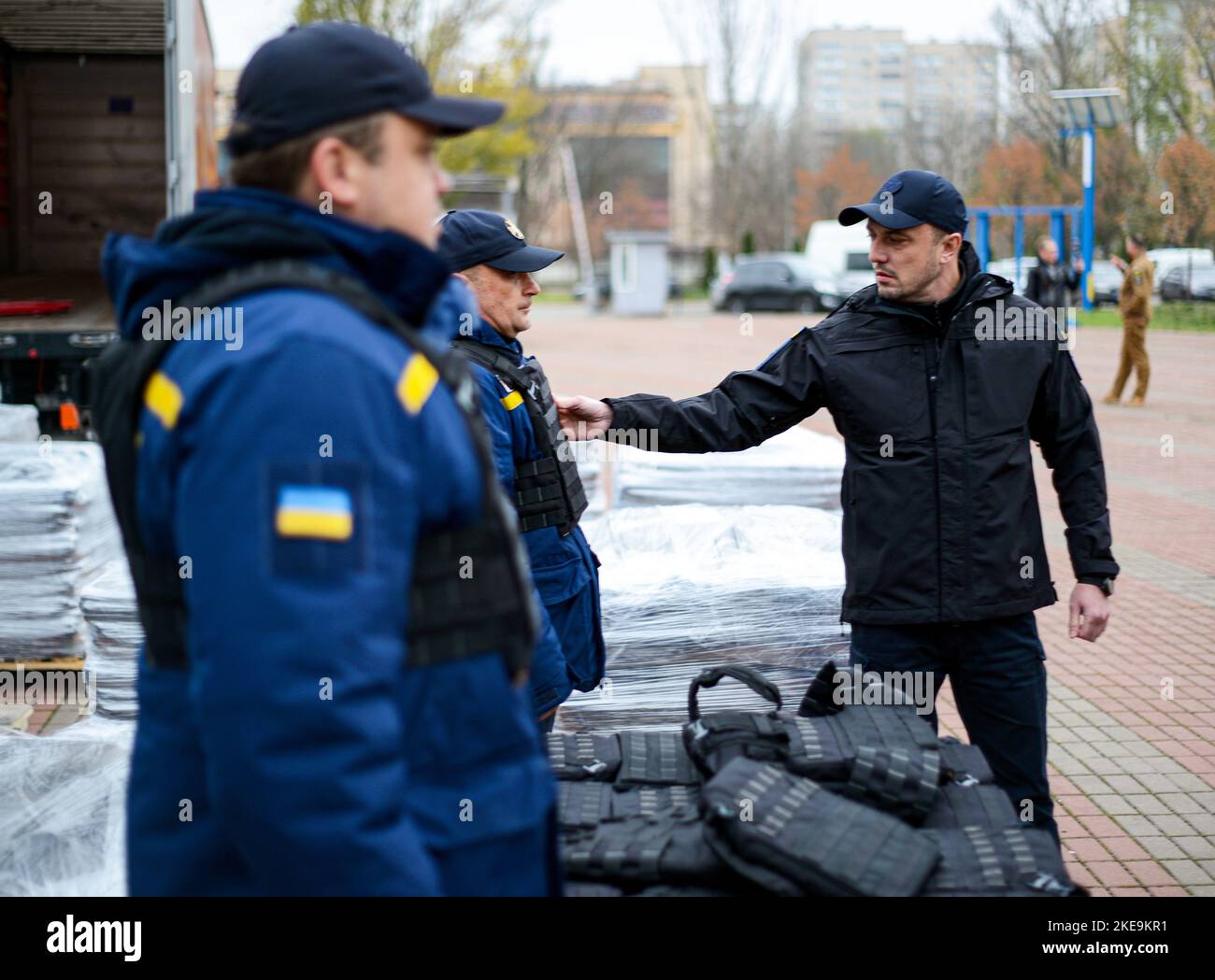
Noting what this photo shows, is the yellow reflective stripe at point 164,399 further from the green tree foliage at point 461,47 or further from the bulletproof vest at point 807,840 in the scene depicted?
the green tree foliage at point 461,47

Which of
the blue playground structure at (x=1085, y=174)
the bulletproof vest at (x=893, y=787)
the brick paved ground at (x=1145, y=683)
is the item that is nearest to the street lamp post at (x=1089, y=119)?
the blue playground structure at (x=1085, y=174)

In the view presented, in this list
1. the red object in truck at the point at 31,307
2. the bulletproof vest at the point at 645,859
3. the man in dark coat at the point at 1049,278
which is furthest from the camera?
the man in dark coat at the point at 1049,278

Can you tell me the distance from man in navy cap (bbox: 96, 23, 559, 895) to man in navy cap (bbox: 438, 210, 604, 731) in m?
1.67

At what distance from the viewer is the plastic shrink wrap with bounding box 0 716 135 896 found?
3.27 m

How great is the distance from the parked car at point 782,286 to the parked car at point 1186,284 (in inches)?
382

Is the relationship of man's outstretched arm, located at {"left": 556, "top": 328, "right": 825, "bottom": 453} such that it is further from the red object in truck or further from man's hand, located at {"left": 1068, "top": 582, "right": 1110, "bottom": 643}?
the red object in truck

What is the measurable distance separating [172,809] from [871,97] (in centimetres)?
15551

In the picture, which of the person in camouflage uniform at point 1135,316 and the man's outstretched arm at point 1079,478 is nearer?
Answer: the man's outstretched arm at point 1079,478

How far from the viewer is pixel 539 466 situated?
352 cm

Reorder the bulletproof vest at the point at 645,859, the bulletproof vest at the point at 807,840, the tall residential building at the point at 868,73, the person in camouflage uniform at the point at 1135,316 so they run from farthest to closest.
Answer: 1. the tall residential building at the point at 868,73
2. the person in camouflage uniform at the point at 1135,316
3. the bulletproof vest at the point at 645,859
4. the bulletproof vest at the point at 807,840

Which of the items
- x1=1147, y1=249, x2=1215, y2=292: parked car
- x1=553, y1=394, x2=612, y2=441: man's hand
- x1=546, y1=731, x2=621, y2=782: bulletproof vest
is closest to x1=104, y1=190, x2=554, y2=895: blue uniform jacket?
x1=546, y1=731, x2=621, y2=782: bulletproof vest

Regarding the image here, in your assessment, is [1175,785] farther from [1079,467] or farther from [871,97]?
[871,97]

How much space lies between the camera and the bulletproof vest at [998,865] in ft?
6.84

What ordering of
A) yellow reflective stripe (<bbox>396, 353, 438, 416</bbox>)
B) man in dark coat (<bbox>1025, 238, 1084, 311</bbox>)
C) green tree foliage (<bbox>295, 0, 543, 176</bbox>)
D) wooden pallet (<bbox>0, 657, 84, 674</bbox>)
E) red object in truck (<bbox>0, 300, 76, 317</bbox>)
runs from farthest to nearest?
green tree foliage (<bbox>295, 0, 543, 176</bbox>) < man in dark coat (<bbox>1025, 238, 1084, 311</bbox>) < red object in truck (<bbox>0, 300, 76, 317</bbox>) < wooden pallet (<bbox>0, 657, 84, 674</bbox>) < yellow reflective stripe (<bbox>396, 353, 438, 416</bbox>)
